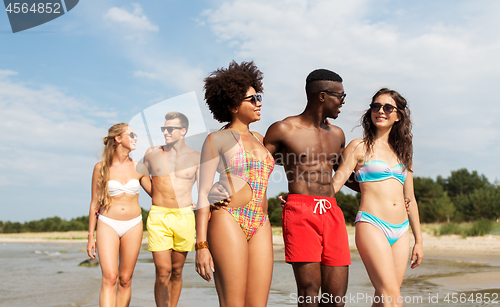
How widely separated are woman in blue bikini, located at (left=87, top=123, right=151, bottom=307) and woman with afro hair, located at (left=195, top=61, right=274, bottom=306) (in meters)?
2.30

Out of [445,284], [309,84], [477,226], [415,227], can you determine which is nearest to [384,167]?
[415,227]

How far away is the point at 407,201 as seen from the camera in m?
4.17

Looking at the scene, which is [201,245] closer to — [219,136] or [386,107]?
[219,136]

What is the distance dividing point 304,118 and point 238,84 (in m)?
0.87

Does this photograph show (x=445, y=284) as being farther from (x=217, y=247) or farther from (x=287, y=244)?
(x=217, y=247)

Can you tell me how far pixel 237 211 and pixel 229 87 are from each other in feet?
3.41

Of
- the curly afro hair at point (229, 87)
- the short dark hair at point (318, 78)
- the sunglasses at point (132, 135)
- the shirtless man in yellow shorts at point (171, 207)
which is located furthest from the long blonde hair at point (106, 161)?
the short dark hair at point (318, 78)

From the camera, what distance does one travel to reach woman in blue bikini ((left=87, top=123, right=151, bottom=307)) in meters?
4.77

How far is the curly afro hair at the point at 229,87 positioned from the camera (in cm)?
336

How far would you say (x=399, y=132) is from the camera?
4332mm

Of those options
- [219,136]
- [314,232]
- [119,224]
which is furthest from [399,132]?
[119,224]

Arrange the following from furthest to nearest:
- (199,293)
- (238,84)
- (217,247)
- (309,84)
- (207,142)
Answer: (199,293), (309,84), (238,84), (207,142), (217,247)

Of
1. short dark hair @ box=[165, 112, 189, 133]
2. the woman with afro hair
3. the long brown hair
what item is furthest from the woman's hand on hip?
short dark hair @ box=[165, 112, 189, 133]

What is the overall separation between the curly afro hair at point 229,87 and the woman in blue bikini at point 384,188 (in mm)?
1269
